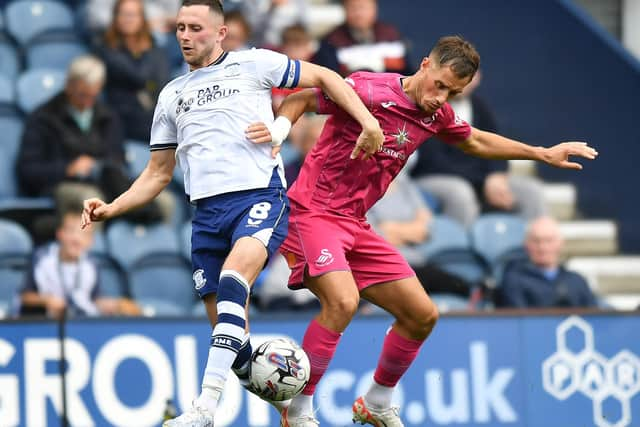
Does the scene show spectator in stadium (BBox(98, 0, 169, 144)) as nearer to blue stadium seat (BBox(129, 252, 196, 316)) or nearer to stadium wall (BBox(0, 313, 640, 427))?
blue stadium seat (BBox(129, 252, 196, 316))

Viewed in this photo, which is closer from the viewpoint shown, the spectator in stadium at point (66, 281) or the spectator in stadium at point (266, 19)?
the spectator in stadium at point (66, 281)

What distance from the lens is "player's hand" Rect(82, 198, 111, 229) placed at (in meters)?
7.40

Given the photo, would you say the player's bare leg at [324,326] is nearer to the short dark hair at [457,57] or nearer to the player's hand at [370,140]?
the player's hand at [370,140]

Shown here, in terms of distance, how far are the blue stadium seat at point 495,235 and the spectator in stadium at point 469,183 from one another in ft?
0.45

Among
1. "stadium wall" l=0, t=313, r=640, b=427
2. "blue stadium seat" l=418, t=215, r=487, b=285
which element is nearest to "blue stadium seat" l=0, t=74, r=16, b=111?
"stadium wall" l=0, t=313, r=640, b=427

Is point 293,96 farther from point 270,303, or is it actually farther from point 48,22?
point 48,22

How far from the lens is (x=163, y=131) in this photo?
7.48 m

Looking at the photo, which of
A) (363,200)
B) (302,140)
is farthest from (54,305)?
(363,200)

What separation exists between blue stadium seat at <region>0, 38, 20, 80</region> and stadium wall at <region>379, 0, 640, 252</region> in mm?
3780

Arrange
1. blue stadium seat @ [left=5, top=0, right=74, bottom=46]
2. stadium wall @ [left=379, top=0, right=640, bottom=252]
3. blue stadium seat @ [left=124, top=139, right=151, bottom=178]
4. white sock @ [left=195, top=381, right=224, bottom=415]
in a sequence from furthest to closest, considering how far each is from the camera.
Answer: stadium wall @ [left=379, top=0, right=640, bottom=252] → blue stadium seat @ [left=5, top=0, right=74, bottom=46] → blue stadium seat @ [left=124, top=139, right=151, bottom=178] → white sock @ [left=195, top=381, right=224, bottom=415]

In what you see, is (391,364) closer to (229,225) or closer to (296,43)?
(229,225)

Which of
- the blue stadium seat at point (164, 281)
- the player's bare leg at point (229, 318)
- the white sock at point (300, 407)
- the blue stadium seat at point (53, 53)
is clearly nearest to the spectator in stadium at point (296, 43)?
the blue stadium seat at point (53, 53)

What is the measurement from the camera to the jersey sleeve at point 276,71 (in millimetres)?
7352

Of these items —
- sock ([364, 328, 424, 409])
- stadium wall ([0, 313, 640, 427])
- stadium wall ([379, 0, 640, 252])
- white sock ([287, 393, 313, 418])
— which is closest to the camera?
white sock ([287, 393, 313, 418])
